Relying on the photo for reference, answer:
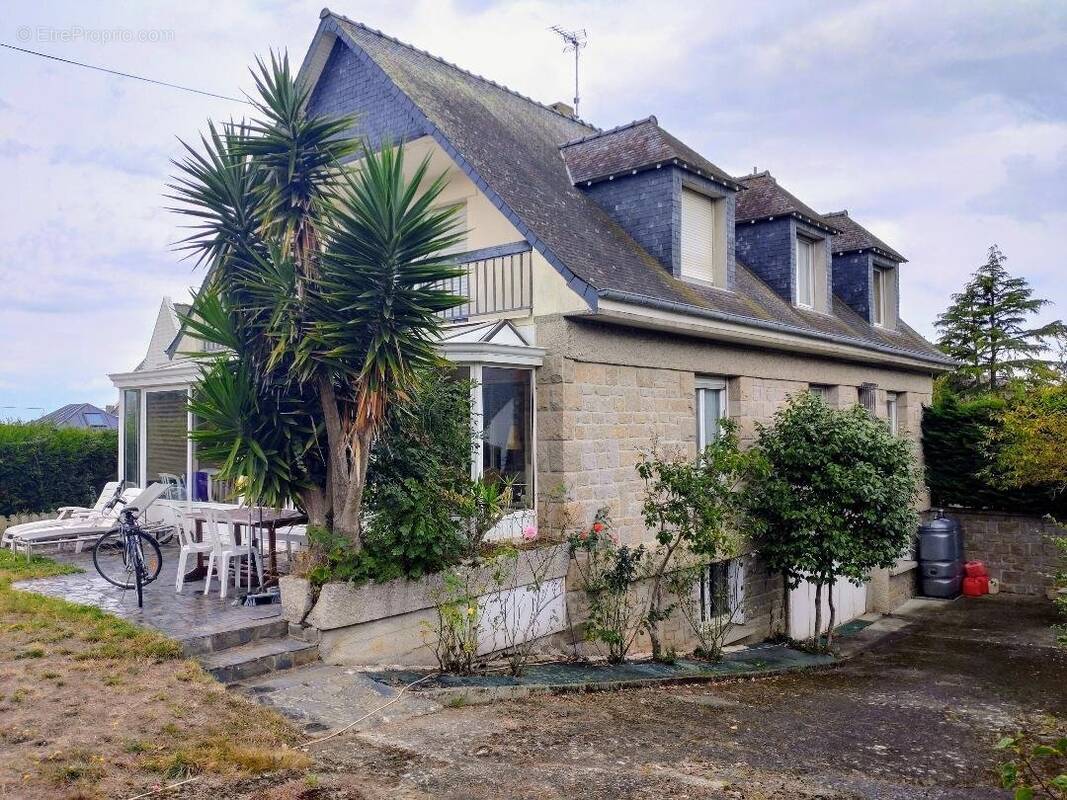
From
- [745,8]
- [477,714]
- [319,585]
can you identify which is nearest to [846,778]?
[477,714]

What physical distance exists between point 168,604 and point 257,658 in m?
1.90

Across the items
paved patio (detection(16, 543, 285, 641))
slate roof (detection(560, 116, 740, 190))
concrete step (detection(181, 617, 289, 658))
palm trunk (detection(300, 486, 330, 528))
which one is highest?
slate roof (detection(560, 116, 740, 190))

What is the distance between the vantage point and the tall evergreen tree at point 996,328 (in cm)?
2611

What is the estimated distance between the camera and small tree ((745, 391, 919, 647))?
10.7m

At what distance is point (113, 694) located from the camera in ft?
17.3

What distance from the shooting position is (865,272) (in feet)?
53.4

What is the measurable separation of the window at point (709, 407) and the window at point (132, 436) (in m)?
8.16

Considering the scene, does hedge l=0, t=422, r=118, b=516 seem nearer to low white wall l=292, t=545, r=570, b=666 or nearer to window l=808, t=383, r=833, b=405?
low white wall l=292, t=545, r=570, b=666

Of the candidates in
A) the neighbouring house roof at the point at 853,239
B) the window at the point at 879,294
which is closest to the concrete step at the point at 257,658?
the neighbouring house roof at the point at 853,239

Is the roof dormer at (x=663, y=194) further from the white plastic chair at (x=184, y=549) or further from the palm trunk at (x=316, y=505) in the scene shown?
the white plastic chair at (x=184, y=549)

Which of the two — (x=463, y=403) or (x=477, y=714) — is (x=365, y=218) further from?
(x=477, y=714)

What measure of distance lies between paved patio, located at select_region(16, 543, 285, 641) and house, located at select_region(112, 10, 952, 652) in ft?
8.17

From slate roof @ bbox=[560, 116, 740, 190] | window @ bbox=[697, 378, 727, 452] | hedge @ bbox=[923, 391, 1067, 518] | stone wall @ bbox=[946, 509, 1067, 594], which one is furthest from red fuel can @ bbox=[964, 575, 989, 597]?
slate roof @ bbox=[560, 116, 740, 190]

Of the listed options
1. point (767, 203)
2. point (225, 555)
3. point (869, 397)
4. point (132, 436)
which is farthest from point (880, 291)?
point (132, 436)
